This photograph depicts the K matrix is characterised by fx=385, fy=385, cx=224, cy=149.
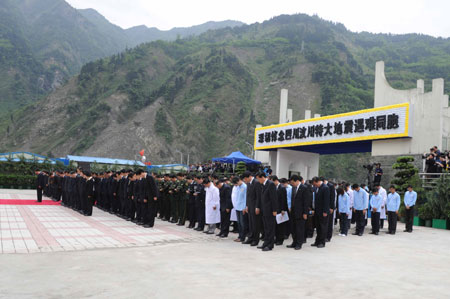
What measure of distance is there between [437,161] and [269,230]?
1080 centimetres

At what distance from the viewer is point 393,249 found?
897cm

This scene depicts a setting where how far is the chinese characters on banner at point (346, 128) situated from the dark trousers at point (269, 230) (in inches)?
483

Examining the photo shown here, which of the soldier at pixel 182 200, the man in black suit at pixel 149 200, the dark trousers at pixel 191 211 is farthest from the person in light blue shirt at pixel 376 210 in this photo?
the man in black suit at pixel 149 200

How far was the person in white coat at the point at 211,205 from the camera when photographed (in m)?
10.7

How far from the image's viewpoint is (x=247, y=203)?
29.8ft

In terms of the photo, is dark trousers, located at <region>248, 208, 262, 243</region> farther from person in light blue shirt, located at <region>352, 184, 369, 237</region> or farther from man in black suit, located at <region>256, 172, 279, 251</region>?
person in light blue shirt, located at <region>352, 184, 369, 237</region>

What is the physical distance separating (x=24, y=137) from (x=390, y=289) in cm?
9006

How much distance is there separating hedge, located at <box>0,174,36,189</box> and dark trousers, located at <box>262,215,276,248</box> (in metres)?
27.2

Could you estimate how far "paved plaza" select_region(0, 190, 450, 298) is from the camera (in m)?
4.94

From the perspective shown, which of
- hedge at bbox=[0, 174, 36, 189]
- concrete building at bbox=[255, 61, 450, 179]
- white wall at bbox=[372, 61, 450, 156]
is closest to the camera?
white wall at bbox=[372, 61, 450, 156]

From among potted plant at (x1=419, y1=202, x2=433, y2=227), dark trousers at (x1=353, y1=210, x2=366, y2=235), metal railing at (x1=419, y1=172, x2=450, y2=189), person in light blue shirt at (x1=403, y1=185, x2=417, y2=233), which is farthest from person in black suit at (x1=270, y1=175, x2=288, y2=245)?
metal railing at (x1=419, y1=172, x2=450, y2=189)

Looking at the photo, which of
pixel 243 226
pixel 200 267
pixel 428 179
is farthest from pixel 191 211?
pixel 428 179

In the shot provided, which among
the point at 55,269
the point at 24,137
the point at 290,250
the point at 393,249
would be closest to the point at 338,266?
the point at 290,250

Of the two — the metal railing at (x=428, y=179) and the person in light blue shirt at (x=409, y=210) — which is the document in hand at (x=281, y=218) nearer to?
the person in light blue shirt at (x=409, y=210)
